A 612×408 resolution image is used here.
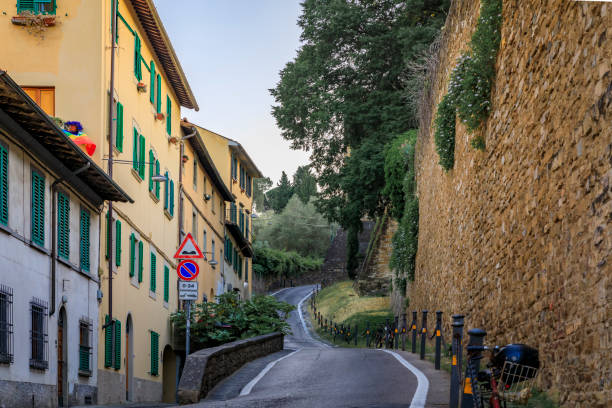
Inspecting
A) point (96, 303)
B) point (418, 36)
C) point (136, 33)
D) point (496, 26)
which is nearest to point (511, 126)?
point (496, 26)

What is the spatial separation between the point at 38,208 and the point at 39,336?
2283mm

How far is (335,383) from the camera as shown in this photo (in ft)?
48.3

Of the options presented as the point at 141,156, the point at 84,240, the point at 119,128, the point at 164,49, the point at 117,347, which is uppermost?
the point at 164,49

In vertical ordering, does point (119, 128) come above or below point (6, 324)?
above

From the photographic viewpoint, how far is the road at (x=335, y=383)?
39.1ft

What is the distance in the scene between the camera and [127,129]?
24.1 metres

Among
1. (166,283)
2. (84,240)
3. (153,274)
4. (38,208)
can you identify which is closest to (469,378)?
(38,208)

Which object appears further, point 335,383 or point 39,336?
point 39,336

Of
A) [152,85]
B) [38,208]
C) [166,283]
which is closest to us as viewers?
[38,208]

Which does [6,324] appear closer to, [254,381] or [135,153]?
[254,381]

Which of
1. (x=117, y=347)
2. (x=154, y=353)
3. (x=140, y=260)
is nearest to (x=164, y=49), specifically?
(x=140, y=260)

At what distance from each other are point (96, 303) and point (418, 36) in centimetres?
2242

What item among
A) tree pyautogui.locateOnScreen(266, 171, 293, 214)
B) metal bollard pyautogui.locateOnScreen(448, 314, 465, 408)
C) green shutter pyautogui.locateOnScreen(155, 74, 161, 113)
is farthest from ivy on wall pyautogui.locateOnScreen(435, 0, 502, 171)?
tree pyautogui.locateOnScreen(266, 171, 293, 214)

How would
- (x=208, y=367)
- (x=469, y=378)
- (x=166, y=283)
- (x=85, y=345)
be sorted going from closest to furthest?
(x=469, y=378)
(x=208, y=367)
(x=85, y=345)
(x=166, y=283)
